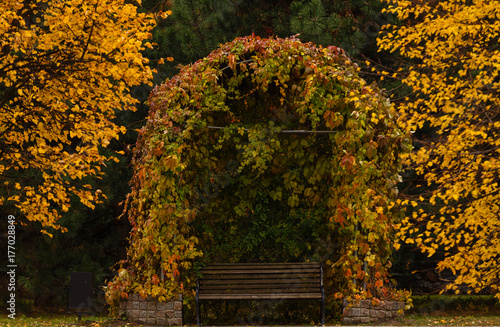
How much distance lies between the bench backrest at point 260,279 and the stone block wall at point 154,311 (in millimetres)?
624

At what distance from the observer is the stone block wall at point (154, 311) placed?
21.2ft

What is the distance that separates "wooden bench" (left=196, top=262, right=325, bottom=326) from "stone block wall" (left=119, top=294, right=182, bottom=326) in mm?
615

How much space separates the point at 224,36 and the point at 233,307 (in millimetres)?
5069

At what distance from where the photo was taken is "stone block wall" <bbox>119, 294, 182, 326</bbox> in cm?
645

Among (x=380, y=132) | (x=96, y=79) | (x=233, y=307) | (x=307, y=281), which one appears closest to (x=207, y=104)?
(x=96, y=79)

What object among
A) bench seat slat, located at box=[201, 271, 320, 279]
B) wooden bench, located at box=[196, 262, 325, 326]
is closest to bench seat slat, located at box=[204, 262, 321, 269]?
wooden bench, located at box=[196, 262, 325, 326]

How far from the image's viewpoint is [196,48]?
1017 cm

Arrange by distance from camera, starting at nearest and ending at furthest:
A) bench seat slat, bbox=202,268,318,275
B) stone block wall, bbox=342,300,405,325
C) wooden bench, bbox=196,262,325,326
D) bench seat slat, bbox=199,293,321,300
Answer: stone block wall, bbox=342,300,405,325 → bench seat slat, bbox=199,293,321,300 → wooden bench, bbox=196,262,325,326 → bench seat slat, bbox=202,268,318,275

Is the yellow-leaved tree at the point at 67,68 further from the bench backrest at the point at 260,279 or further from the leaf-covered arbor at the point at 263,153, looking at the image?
the bench backrest at the point at 260,279

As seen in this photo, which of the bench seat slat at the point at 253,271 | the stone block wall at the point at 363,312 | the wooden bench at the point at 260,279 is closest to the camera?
the stone block wall at the point at 363,312

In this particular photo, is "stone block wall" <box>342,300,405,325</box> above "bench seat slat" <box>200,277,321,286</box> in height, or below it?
below

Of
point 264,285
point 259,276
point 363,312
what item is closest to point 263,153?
point 259,276

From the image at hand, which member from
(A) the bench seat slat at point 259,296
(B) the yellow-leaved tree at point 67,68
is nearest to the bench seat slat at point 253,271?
(A) the bench seat slat at point 259,296

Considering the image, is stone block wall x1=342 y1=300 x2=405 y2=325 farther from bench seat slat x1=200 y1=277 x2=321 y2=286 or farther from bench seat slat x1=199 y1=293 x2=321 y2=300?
bench seat slat x1=200 y1=277 x2=321 y2=286
